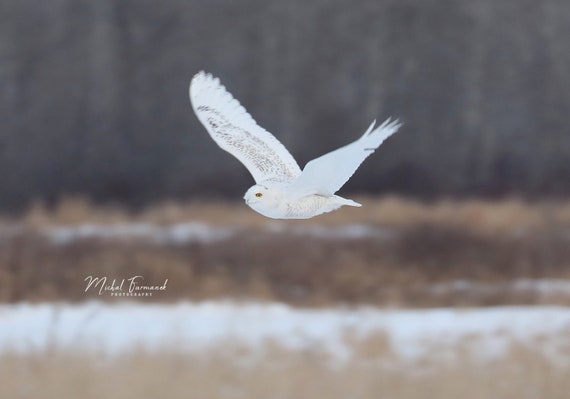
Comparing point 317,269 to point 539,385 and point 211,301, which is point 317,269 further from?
point 539,385

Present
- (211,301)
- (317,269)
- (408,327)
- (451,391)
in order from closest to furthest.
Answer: (451,391), (408,327), (211,301), (317,269)

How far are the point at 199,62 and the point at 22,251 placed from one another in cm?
166

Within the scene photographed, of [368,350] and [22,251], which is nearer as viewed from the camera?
[368,350]

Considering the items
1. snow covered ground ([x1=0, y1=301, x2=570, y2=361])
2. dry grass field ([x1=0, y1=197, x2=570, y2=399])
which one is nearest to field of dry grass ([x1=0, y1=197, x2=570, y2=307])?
dry grass field ([x1=0, y1=197, x2=570, y2=399])

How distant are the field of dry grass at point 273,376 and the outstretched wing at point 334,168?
234 centimetres

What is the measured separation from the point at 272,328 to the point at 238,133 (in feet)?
8.23

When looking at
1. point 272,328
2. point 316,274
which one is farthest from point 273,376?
point 316,274

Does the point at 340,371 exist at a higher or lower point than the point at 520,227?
lower

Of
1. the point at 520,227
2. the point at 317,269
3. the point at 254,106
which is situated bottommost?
the point at 317,269

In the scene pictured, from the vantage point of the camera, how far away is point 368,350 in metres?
4.20

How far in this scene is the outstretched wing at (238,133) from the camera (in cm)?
178

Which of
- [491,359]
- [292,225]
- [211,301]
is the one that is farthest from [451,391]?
[292,225]

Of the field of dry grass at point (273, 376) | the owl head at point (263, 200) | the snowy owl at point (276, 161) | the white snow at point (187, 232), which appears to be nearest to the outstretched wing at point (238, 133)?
the snowy owl at point (276, 161)

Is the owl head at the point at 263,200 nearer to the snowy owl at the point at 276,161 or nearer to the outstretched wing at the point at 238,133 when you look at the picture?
the snowy owl at the point at 276,161
